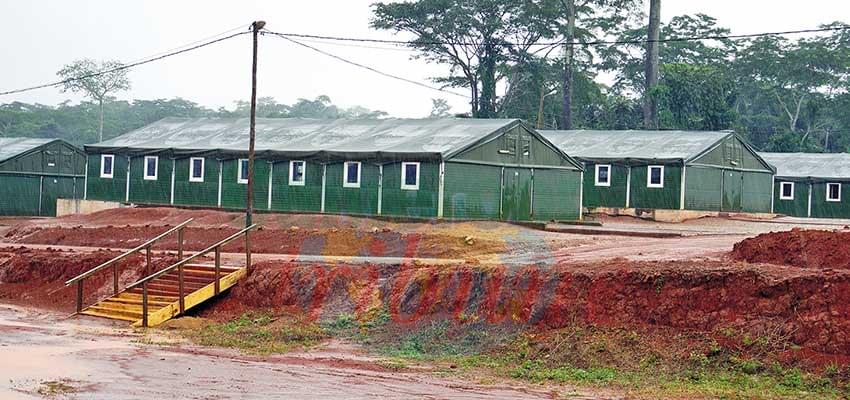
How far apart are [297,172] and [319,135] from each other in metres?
3.63

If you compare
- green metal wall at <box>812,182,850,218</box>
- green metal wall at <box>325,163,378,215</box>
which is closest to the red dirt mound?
green metal wall at <box>325,163,378,215</box>

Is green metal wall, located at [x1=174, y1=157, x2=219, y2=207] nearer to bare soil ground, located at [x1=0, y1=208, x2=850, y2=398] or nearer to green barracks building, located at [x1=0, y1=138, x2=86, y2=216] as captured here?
bare soil ground, located at [x1=0, y1=208, x2=850, y2=398]

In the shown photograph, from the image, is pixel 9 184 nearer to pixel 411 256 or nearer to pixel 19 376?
pixel 411 256

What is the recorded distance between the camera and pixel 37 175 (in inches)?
2312

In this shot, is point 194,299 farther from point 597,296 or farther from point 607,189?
point 607,189

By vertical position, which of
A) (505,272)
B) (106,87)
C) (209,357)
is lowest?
(209,357)

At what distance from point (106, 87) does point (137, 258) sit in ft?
308

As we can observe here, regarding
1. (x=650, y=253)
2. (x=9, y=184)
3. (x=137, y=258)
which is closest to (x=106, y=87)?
(x=9, y=184)

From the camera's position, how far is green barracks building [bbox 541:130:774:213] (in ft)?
167

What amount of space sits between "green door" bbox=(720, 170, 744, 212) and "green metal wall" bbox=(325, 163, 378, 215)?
66.3ft

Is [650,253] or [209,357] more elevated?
[650,253]

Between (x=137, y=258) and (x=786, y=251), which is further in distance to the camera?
(x=137, y=258)

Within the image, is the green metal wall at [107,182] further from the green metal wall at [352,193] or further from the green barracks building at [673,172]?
the green barracks building at [673,172]

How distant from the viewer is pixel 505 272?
22531 mm
